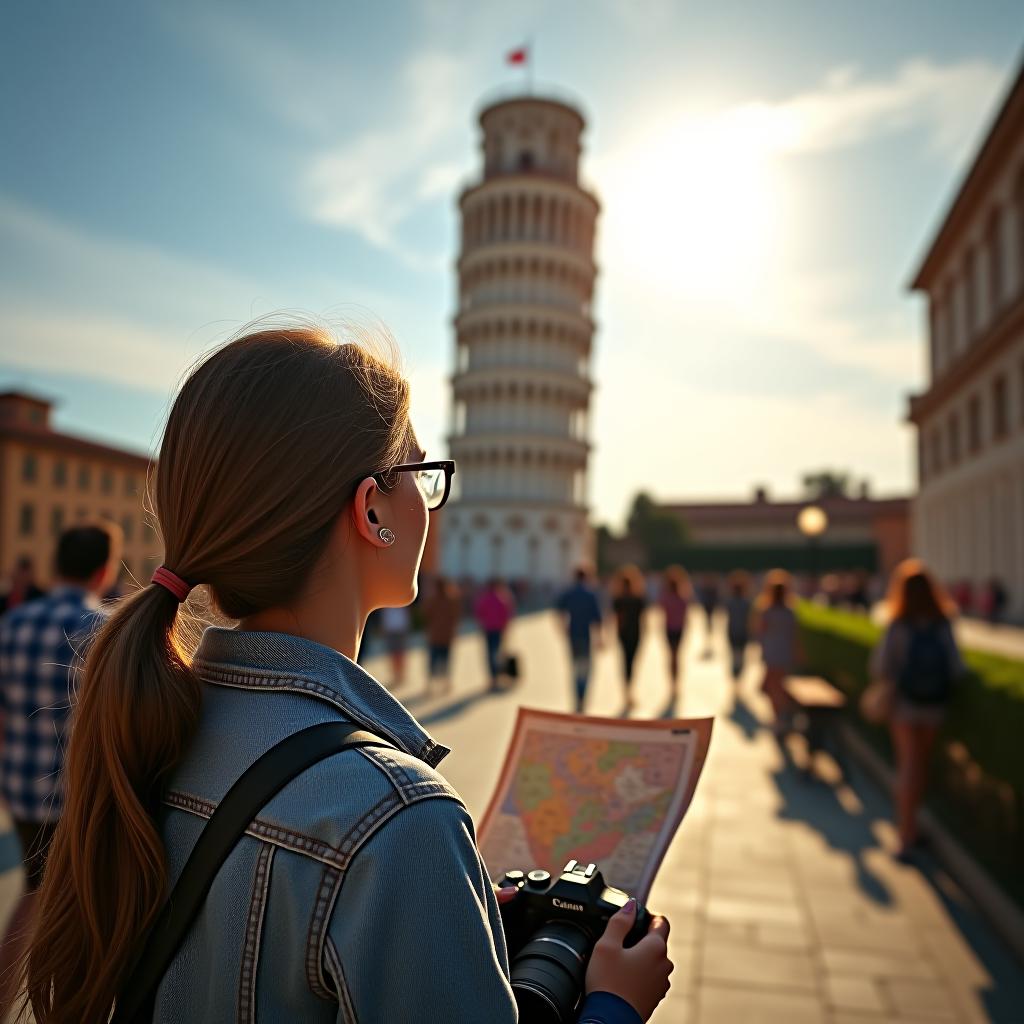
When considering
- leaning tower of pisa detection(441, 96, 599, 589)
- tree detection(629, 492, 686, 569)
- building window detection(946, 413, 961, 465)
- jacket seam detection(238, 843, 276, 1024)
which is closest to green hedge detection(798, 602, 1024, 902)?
jacket seam detection(238, 843, 276, 1024)

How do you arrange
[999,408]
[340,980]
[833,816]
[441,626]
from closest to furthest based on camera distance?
1. [340,980]
2. [833,816]
3. [441,626]
4. [999,408]

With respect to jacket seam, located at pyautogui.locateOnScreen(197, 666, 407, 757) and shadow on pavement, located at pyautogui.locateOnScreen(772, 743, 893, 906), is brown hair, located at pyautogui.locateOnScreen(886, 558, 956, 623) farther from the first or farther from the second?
jacket seam, located at pyautogui.locateOnScreen(197, 666, 407, 757)

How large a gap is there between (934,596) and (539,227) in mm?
59288

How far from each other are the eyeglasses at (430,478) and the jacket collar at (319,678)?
0.96ft

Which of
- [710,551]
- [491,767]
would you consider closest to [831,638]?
[491,767]

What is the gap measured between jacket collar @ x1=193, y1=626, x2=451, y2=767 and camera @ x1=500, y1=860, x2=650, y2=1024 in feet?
1.09

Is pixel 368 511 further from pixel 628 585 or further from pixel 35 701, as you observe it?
pixel 628 585

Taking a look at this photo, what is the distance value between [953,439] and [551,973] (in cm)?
4643

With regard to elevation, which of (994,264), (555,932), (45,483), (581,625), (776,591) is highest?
(994,264)

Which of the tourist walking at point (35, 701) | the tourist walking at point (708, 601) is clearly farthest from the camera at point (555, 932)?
the tourist walking at point (708, 601)

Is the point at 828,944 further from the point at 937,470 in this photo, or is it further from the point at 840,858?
the point at 937,470

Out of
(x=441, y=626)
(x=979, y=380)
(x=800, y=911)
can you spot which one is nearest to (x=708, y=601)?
(x=441, y=626)

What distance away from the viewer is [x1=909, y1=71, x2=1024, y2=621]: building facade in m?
32.0

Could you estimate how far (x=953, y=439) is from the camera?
42.0 m
